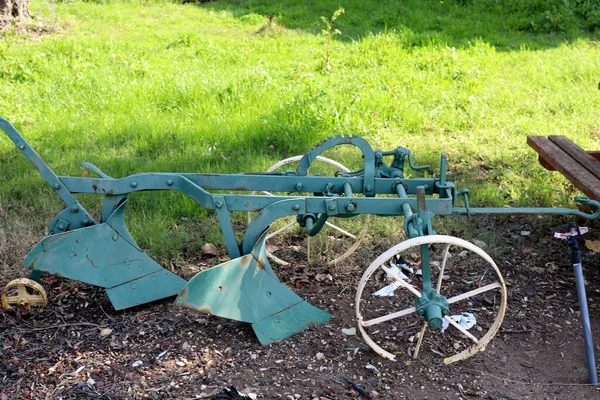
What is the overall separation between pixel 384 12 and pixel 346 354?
7327mm

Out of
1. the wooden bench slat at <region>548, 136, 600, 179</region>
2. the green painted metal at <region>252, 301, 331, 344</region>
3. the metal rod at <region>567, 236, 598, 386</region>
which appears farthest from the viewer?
the wooden bench slat at <region>548, 136, 600, 179</region>

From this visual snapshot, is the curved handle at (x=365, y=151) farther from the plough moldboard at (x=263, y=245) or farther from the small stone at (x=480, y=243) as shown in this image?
the small stone at (x=480, y=243)

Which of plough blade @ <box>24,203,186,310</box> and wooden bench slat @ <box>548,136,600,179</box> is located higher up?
wooden bench slat @ <box>548,136,600,179</box>

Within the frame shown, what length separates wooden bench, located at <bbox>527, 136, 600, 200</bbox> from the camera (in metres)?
3.78

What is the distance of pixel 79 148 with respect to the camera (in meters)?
5.47

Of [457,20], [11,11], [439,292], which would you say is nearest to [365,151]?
[439,292]

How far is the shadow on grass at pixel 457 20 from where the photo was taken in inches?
331

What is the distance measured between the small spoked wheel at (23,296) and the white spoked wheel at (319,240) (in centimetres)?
131

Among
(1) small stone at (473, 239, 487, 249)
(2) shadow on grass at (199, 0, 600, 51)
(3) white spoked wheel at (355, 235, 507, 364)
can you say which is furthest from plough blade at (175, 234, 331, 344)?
(2) shadow on grass at (199, 0, 600, 51)

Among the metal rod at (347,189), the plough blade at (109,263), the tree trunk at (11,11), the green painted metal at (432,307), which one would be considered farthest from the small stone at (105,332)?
the tree trunk at (11,11)

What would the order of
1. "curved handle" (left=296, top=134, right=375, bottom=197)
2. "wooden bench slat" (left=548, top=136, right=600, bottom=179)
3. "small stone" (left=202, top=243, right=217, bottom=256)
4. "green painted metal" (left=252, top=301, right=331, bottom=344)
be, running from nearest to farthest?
"green painted metal" (left=252, top=301, right=331, bottom=344) < "curved handle" (left=296, top=134, right=375, bottom=197) < "wooden bench slat" (left=548, top=136, right=600, bottom=179) < "small stone" (left=202, top=243, right=217, bottom=256)

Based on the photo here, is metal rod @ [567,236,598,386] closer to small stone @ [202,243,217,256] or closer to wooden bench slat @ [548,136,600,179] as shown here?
wooden bench slat @ [548,136,600,179]

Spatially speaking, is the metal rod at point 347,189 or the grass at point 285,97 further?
the grass at point 285,97

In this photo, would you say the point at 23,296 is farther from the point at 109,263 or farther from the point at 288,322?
the point at 288,322
